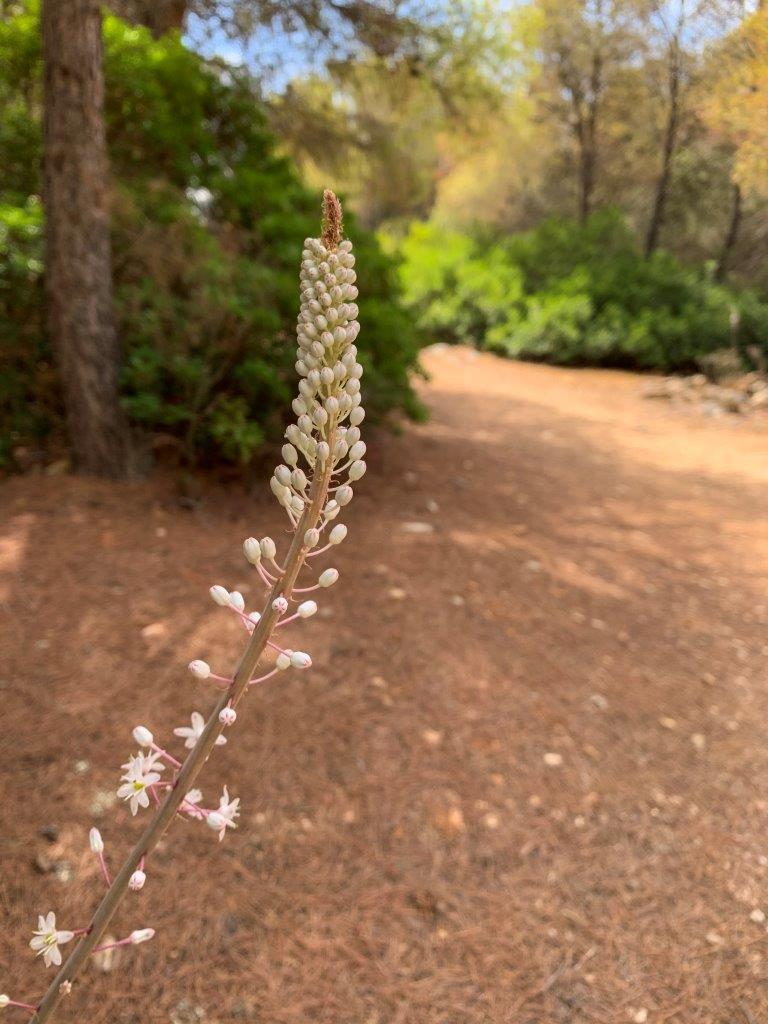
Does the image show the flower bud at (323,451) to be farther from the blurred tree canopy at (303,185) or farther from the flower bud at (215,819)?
the blurred tree canopy at (303,185)

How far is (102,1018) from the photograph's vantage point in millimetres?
1848

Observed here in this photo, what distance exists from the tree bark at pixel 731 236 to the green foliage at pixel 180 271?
54.9 ft

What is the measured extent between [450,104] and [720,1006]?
841cm

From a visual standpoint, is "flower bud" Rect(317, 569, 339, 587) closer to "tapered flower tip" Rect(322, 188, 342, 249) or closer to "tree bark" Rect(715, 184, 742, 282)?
"tapered flower tip" Rect(322, 188, 342, 249)

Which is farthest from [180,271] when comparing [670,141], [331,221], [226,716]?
[670,141]

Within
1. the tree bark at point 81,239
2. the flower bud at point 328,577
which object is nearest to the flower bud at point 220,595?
the flower bud at point 328,577

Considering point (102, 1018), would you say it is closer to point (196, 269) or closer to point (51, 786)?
point (51, 786)

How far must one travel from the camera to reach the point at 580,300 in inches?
616

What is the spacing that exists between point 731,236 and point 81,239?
1929cm

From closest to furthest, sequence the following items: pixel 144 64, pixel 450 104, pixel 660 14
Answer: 1. pixel 144 64
2. pixel 450 104
3. pixel 660 14

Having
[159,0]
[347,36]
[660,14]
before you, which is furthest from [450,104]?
[660,14]

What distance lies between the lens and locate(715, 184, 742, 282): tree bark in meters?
18.0

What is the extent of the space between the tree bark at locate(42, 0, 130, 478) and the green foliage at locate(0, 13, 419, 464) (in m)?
0.22

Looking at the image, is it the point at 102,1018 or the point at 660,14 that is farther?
the point at 660,14
